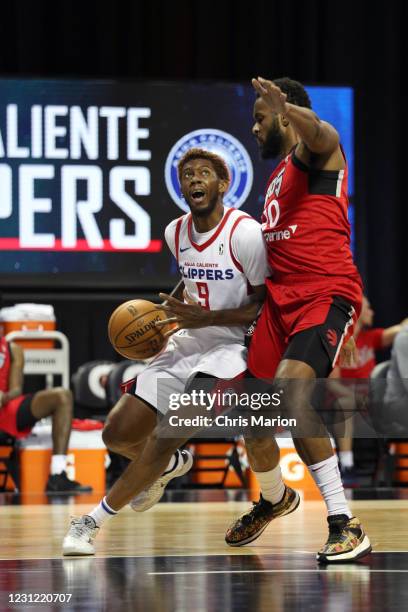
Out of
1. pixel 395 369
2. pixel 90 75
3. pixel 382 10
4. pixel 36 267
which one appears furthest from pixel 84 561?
pixel 382 10

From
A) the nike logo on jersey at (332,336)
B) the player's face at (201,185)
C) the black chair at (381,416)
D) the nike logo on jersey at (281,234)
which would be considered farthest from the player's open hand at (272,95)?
the black chair at (381,416)

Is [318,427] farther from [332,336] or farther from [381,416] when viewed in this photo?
[381,416]

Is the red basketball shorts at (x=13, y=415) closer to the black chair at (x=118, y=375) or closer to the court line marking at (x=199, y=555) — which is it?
the black chair at (x=118, y=375)

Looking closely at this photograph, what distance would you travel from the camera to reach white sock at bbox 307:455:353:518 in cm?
376

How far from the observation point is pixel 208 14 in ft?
31.8

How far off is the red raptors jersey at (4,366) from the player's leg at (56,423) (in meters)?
0.20

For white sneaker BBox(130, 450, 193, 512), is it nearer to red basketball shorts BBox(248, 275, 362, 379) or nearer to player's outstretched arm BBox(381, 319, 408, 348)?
red basketball shorts BBox(248, 275, 362, 379)

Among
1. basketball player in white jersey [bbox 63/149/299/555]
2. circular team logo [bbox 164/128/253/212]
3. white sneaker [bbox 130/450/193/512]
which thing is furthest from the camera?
circular team logo [bbox 164/128/253/212]

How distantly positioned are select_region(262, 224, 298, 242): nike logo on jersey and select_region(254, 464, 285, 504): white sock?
811mm

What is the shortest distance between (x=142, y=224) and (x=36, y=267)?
82 cm

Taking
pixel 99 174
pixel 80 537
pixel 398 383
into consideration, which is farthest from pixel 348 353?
pixel 99 174

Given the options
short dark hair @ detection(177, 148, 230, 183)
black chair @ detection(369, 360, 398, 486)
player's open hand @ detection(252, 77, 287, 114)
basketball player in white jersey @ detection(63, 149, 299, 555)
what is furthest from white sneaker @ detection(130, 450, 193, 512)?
black chair @ detection(369, 360, 398, 486)

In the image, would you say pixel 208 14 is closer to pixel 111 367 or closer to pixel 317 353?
pixel 111 367

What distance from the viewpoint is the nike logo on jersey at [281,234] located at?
397 cm
